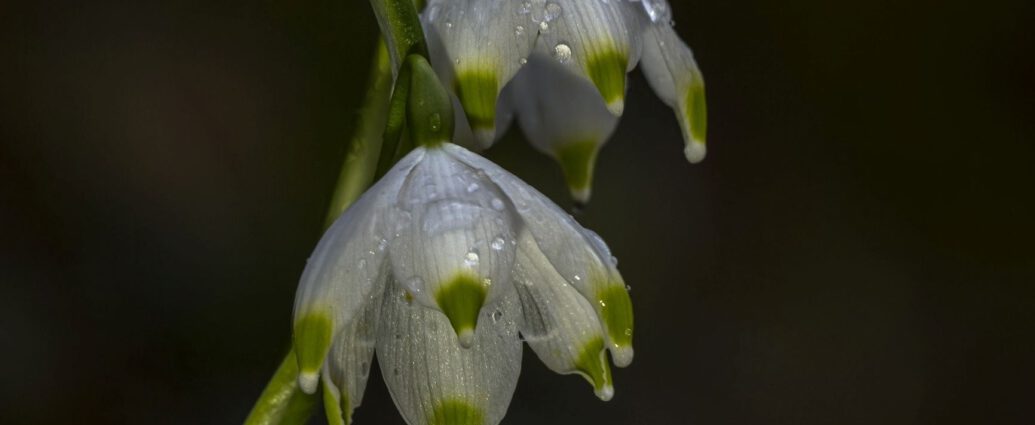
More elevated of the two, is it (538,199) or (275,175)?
(538,199)

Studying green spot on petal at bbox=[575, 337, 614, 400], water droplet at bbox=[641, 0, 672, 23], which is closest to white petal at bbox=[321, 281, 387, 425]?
green spot on petal at bbox=[575, 337, 614, 400]

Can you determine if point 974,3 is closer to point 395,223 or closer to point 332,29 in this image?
point 332,29

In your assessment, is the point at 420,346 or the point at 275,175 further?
the point at 275,175

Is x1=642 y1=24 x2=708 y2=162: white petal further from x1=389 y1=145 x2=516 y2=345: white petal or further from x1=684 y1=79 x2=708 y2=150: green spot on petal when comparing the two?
x1=389 y1=145 x2=516 y2=345: white petal

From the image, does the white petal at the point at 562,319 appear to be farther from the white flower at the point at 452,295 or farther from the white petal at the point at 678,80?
the white petal at the point at 678,80

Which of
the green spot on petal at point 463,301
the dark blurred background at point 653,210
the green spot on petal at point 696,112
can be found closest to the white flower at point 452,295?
the green spot on petal at point 463,301

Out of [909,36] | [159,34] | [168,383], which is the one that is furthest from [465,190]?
[909,36]

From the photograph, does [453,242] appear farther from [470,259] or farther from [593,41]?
[593,41]
